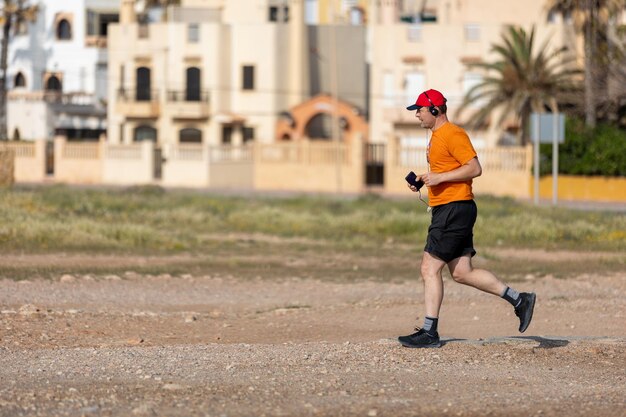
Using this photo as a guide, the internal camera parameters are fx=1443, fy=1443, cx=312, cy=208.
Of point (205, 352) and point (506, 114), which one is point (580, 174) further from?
point (205, 352)

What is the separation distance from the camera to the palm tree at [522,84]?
55938 millimetres

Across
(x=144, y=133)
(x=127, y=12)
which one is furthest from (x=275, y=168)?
(x=127, y=12)

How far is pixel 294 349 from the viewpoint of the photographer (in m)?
11.4

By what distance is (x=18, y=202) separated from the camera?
33625mm

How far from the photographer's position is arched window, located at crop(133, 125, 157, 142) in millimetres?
69125

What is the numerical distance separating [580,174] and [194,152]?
15.9 m

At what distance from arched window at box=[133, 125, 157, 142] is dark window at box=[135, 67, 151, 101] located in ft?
5.29

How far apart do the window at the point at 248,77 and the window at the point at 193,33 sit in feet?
8.79

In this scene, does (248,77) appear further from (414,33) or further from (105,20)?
(105,20)

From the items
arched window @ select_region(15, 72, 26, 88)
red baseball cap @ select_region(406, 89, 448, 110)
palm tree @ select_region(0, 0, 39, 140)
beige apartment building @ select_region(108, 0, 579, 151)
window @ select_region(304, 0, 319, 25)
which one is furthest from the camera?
arched window @ select_region(15, 72, 26, 88)

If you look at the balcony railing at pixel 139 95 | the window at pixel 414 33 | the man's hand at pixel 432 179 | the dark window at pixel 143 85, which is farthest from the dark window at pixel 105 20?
the man's hand at pixel 432 179

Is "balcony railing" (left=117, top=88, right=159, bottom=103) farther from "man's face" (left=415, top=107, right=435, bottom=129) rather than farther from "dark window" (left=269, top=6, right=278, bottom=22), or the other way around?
"man's face" (left=415, top=107, right=435, bottom=129)

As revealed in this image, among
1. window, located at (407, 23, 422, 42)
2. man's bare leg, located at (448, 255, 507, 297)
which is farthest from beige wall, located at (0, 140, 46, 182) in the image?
man's bare leg, located at (448, 255, 507, 297)

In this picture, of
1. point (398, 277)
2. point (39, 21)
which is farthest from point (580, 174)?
point (39, 21)
